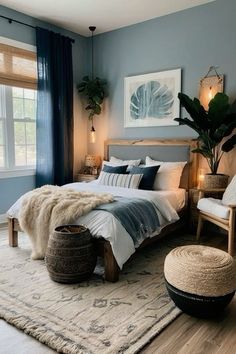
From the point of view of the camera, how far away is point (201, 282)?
1.98 m

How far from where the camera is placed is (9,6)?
4082 millimetres

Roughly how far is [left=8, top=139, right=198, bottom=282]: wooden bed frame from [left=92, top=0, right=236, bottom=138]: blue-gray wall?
5.8 inches

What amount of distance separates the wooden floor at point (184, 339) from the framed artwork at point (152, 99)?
2.95 m

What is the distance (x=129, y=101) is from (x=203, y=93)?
1.24m

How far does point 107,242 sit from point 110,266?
21 cm

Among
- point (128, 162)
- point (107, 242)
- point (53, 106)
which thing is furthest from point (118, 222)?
point (53, 106)

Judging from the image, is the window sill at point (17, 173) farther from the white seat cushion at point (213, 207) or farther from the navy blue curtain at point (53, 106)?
the white seat cushion at point (213, 207)

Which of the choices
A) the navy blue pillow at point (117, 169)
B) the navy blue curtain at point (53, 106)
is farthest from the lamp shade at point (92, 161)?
the navy blue pillow at point (117, 169)

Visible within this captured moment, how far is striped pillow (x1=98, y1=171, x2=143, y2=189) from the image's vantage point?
3.86m

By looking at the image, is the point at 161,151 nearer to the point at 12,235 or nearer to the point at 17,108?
the point at 17,108

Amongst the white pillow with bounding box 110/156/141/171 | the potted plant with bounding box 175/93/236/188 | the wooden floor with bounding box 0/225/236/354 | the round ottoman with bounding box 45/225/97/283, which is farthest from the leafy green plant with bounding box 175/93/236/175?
the wooden floor with bounding box 0/225/236/354

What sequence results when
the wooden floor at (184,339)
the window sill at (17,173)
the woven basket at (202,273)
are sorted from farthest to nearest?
1. the window sill at (17,173)
2. the woven basket at (202,273)
3. the wooden floor at (184,339)

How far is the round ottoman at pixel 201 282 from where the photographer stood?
1980mm

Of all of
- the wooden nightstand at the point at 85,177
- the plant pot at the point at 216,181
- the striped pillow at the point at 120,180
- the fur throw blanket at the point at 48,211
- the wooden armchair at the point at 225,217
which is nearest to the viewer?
the fur throw blanket at the point at 48,211
